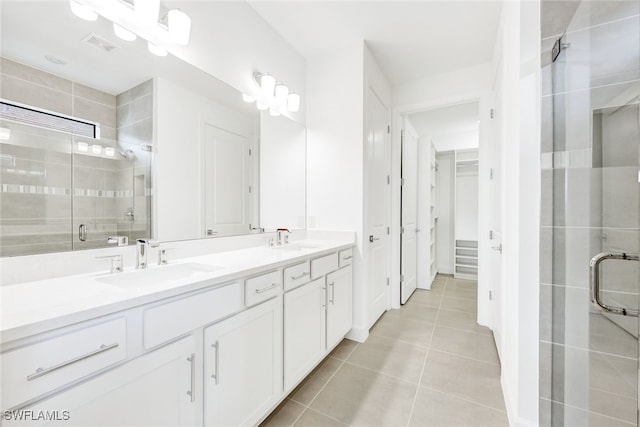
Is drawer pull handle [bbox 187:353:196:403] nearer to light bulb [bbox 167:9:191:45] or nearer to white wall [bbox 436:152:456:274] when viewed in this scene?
light bulb [bbox 167:9:191:45]

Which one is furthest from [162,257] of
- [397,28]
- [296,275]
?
[397,28]

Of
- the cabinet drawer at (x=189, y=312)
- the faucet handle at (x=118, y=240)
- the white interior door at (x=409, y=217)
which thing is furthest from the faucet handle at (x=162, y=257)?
the white interior door at (x=409, y=217)

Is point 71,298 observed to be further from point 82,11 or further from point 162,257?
point 82,11

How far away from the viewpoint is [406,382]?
70.2 inches

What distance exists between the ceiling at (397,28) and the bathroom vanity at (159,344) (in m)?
1.86

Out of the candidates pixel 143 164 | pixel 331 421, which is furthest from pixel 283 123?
pixel 331 421

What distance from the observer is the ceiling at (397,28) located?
1.97m

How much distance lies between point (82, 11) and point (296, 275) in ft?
5.21

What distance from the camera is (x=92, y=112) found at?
1.16 meters

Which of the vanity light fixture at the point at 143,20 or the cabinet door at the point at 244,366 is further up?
the vanity light fixture at the point at 143,20

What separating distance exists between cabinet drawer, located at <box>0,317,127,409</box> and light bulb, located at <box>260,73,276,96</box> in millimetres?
1847

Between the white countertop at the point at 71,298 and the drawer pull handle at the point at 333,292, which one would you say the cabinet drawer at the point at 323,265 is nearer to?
the drawer pull handle at the point at 333,292

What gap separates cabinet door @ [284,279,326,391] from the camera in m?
1.52

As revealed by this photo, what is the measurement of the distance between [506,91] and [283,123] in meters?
1.67
